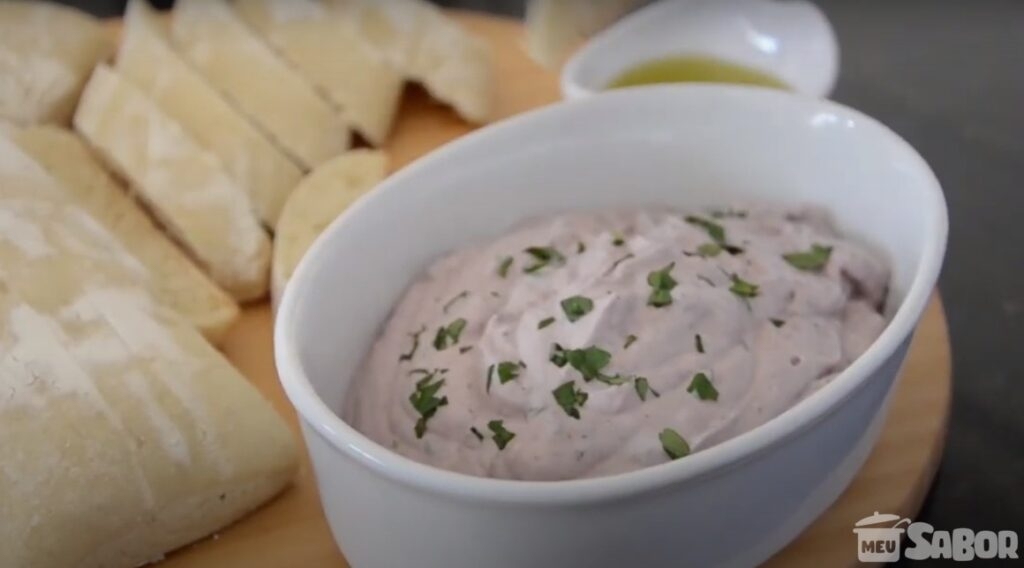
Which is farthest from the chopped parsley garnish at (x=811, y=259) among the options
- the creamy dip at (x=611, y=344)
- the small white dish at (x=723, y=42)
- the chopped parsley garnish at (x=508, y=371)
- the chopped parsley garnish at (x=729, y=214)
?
the small white dish at (x=723, y=42)

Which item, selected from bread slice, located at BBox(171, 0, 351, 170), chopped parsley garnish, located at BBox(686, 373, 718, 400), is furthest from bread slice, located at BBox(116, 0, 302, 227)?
chopped parsley garnish, located at BBox(686, 373, 718, 400)

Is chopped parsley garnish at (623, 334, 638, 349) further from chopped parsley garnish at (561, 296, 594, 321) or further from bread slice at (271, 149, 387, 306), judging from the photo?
bread slice at (271, 149, 387, 306)

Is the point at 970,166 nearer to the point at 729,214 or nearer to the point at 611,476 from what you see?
the point at 729,214

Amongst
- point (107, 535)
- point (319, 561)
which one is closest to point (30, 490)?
point (107, 535)

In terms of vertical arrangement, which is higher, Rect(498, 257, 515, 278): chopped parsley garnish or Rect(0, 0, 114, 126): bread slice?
Rect(0, 0, 114, 126): bread slice

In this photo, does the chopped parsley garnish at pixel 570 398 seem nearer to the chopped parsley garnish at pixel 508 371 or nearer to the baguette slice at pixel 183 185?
the chopped parsley garnish at pixel 508 371

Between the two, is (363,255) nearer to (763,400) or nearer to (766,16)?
(763,400)
